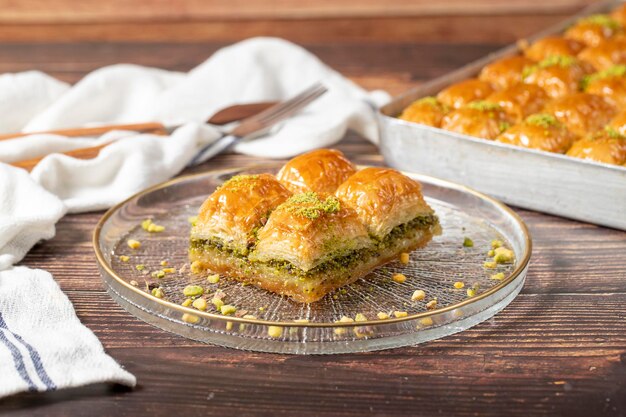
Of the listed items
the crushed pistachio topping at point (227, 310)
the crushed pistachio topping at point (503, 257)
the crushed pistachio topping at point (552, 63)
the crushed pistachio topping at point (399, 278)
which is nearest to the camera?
the crushed pistachio topping at point (227, 310)

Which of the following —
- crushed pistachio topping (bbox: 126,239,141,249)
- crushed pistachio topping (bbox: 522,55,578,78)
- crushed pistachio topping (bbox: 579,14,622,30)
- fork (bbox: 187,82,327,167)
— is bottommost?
fork (bbox: 187,82,327,167)

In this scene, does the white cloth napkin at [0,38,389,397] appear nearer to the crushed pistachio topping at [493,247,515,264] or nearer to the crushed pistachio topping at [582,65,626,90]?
the crushed pistachio topping at [582,65,626,90]

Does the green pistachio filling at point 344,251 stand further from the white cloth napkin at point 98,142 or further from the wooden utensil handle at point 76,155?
the wooden utensil handle at point 76,155

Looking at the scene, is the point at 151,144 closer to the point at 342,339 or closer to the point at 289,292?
the point at 289,292

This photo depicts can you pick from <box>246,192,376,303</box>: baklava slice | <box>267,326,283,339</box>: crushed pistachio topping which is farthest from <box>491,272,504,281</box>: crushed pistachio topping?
<box>267,326,283,339</box>: crushed pistachio topping

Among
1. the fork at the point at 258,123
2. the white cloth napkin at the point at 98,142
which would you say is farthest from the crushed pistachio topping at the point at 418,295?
the fork at the point at 258,123

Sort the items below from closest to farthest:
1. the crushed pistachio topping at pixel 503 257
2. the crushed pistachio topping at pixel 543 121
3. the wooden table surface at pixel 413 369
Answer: the wooden table surface at pixel 413 369, the crushed pistachio topping at pixel 503 257, the crushed pistachio topping at pixel 543 121

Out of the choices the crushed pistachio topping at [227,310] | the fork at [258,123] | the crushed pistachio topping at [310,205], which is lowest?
the fork at [258,123]

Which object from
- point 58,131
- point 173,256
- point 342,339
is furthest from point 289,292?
point 58,131
